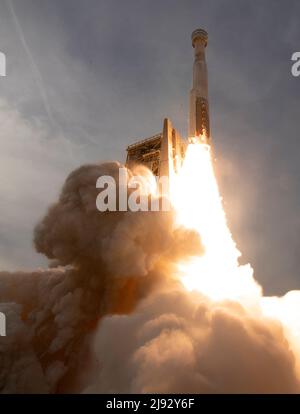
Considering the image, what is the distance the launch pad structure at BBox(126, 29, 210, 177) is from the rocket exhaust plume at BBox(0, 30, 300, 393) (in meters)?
0.18

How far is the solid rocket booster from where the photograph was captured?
3538 centimetres

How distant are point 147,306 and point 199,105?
17141mm

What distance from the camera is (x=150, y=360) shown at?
2386 centimetres

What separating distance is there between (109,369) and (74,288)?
23.8ft

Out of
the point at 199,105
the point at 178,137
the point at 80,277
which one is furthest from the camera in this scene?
the point at 178,137

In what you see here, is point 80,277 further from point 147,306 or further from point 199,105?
point 199,105

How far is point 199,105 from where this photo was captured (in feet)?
117

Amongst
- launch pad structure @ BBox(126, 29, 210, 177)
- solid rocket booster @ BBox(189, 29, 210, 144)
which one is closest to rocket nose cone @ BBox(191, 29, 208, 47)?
launch pad structure @ BBox(126, 29, 210, 177)

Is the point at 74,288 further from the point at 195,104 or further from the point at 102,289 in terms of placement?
the point at 195,104

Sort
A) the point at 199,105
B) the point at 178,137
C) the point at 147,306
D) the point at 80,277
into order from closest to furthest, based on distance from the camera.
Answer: the point at 147,306
the point at 80,277
the point at 199,105
the point at 178,137

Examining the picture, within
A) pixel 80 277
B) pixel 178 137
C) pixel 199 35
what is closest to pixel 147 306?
pixel 80 277

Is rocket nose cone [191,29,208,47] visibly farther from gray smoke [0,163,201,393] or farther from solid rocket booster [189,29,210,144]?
gray smoke [0,163,201,393]

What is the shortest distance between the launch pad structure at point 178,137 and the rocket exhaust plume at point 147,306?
0.18 metres
